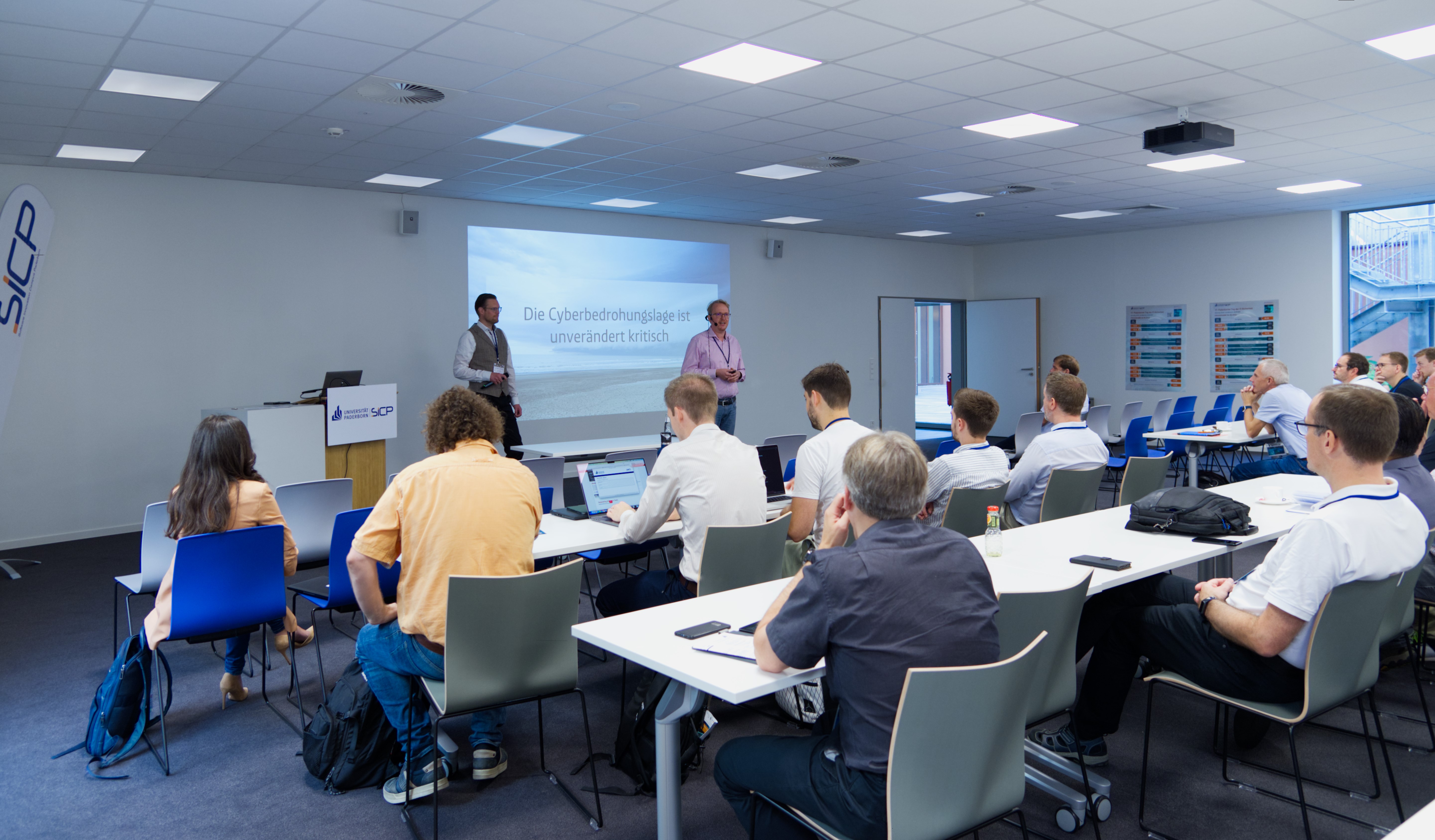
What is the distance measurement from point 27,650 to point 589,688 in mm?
2911

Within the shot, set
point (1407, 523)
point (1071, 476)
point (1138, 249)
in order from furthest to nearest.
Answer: point (1138, 249) → point (1071, 476) → point (1407, 523)

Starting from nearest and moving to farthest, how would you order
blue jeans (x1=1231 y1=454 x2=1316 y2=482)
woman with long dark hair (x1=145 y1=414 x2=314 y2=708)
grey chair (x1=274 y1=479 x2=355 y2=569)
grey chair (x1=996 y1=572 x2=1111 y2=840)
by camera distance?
1. grey chair (x1=996 y1=572 x2=1111 y2=840)
2. woman with long dark hair (x1=145 y1=414 x2=314 y2=708)
3. grey chair (x1=274 y1=479 x2=355 y2=569)
4. blue jeans (x1=1231 y1=454 x2=1316 y2=482)

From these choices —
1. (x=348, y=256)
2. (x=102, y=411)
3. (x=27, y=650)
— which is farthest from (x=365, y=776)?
(x=348, y=256)

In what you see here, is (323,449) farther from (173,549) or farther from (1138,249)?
(1138,249)

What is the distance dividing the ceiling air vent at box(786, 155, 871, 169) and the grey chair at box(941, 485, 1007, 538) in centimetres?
376

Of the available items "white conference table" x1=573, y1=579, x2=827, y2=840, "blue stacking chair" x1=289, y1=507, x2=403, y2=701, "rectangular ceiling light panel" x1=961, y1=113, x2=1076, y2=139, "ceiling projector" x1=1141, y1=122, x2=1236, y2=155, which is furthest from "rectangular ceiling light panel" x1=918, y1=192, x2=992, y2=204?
"white conference table" x1=573, y1=579, x2=827, y2=840

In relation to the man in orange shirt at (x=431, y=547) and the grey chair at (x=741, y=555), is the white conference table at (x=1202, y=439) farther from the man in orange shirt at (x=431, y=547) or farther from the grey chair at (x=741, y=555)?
the man in orange shirt at (x=431, y=547)

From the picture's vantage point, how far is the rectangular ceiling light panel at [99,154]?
6285 mm

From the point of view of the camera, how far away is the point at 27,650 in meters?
4.46

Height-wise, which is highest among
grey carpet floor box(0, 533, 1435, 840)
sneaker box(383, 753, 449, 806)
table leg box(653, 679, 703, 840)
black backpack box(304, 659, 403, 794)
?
table leg box(653, 679, 703, 840)

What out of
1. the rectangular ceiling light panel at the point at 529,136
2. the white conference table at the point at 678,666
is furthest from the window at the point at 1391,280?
the white conference table at the point at 678,666

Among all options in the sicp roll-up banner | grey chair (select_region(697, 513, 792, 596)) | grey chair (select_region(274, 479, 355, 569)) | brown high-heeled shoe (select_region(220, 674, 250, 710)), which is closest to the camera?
grey chair (select_region(697, 513, 792, 596))

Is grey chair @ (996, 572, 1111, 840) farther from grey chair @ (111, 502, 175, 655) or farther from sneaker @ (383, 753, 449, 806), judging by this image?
grey chair @ (111, 502, 175, 655)

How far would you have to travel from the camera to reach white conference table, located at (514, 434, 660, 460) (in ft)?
19.9
